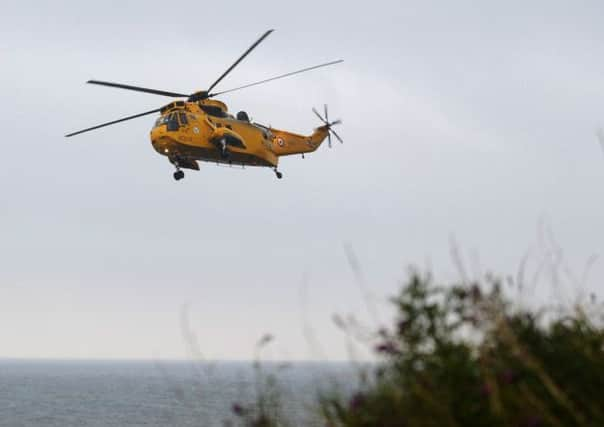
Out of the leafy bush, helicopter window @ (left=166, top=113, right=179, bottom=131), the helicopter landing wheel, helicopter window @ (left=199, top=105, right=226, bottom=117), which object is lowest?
the leafy bush

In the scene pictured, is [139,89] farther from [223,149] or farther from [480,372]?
[480,372]

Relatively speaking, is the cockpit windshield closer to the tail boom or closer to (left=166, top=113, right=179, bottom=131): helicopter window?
(left=166, top=113, right=179, bottom=131): helicopter window

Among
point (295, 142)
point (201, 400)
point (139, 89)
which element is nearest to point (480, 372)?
point (201, 400)

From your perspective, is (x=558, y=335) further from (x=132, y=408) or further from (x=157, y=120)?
(x=132, y=408)

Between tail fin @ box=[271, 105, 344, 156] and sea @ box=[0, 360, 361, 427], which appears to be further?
tail fin @ box=[271, 105, 344, 156]

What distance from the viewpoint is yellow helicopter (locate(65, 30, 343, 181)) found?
105 ft

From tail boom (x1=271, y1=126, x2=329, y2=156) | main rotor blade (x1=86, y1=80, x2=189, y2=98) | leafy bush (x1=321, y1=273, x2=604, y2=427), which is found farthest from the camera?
tail boom (x1=271, y1=126, x2=329, y2=156)

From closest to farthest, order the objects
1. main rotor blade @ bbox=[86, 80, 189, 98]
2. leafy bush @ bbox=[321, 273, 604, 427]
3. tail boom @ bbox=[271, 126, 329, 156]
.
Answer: leafy bush @ bbox=[321, 273, 604, 427]
main rotor blade @ bbox=[86, 80, 189, 98]
tail boom @ bbox=[271, 126, 329, 156]

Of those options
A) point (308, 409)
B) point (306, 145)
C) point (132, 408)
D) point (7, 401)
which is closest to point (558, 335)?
point (308, 409)

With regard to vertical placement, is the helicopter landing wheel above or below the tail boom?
below

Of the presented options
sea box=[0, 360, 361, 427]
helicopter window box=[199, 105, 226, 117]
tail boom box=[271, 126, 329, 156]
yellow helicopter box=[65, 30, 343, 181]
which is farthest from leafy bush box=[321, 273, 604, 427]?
tail boom box=[271, 126, 329, 156]

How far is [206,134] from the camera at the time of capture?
33.0 metres

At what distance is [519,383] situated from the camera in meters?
4.97

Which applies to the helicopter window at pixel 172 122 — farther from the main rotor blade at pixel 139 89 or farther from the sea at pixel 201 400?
the sea at pixel 201 400
